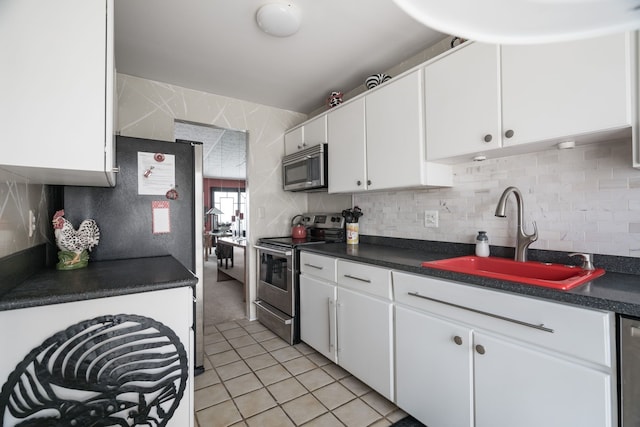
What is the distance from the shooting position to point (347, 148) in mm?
2316

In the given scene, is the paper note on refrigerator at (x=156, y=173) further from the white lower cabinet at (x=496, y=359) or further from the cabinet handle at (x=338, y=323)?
the white lower cabinet at (x=496, y=359)

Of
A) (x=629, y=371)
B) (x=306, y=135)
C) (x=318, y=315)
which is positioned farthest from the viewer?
(x=306, y=135)

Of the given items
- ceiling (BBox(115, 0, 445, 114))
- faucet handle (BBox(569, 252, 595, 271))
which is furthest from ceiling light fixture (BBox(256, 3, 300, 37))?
faucet handle (BBox(569, 252, 595, 271))

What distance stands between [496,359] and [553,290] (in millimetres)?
369

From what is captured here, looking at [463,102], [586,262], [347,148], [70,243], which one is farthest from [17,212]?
[586,262]

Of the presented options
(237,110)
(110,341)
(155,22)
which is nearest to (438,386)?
(110,341)

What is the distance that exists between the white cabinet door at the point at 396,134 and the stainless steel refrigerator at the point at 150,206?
4.21 ft

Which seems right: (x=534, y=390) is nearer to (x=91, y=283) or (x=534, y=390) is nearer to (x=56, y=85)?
(x=91, y=283)

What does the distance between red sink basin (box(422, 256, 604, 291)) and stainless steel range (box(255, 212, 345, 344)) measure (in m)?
1.17

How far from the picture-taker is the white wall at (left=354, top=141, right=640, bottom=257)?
49.7 inches

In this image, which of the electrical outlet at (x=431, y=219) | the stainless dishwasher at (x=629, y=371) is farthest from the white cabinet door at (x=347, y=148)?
the stainless dishwasher at (x=629, y=371)

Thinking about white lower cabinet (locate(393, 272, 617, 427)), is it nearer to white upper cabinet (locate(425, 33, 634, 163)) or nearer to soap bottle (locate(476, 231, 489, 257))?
soap bottle (locate(476, 231, 489, 257))

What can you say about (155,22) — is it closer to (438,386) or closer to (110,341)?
(110,341)

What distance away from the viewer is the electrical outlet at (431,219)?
6.62ft
